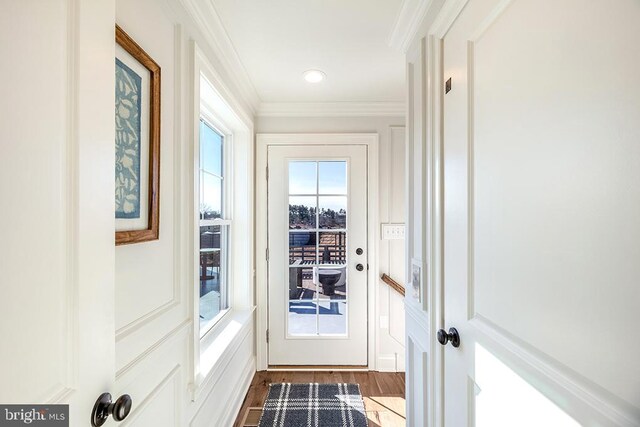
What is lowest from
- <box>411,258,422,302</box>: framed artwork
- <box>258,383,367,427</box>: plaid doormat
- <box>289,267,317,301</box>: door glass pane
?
<box>258,383,367,427</box>: plaid doormat

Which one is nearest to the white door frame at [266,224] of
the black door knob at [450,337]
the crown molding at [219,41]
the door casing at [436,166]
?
the crown molding at [219,41]

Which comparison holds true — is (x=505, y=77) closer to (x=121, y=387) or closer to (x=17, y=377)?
(x=17, y=377)

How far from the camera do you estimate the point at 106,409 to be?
0.60 metres

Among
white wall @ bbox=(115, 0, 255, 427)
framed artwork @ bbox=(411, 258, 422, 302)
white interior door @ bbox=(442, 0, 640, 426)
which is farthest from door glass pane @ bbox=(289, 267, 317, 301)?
white interior door @ bbox=(442, 0, 640, 426)

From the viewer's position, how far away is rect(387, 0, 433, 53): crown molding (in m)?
1.26

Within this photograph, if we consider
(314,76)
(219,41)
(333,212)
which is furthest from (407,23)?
(333,212)

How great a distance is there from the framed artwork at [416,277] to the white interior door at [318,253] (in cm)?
107

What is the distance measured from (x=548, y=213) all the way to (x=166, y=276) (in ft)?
3.90

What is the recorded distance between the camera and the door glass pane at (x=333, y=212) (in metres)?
2.51

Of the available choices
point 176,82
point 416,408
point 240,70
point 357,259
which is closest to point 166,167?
point 176,82

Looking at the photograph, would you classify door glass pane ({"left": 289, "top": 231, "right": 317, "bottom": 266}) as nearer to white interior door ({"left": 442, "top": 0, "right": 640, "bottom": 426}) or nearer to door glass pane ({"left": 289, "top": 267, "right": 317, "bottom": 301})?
door glass pane ({"left": 289, "top": 267, "right": 317, "bottom": 301})

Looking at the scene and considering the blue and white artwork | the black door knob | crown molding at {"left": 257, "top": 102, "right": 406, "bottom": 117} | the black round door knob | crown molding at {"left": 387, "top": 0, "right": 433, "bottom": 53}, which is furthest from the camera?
crown molding at {"left": 257, "top": 102, "right": 406, "bottom": 117}

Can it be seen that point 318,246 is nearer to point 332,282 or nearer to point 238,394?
point 332,282

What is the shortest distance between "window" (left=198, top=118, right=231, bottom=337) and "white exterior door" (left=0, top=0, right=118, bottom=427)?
1.20 meters
